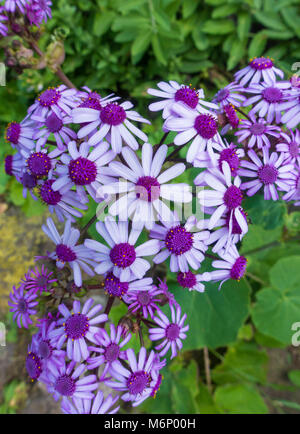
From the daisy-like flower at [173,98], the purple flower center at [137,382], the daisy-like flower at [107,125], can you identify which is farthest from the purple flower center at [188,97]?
the purple flower center at [137,382]

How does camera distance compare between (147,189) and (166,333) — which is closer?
(147,189)

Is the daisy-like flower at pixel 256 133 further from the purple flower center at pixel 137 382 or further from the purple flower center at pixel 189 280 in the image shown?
the purple flower center at pixel 137 382

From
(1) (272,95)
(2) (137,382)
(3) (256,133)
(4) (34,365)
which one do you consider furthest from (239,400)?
(1) (272,95)

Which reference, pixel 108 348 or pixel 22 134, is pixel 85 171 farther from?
pixel 108 348

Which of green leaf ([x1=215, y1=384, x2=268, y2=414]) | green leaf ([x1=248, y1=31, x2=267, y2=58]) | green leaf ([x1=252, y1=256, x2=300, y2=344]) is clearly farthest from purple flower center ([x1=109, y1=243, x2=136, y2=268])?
green leaf ([x1=248, y1=31, x2=267, y2=58])

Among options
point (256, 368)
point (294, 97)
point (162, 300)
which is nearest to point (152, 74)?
point (294, 97)

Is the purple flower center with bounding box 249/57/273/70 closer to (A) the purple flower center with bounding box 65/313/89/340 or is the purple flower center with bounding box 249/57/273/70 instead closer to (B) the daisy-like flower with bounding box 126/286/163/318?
(B) the daisy-like flower with bounding box 126/286/163/318

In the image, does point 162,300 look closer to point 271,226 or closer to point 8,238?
point 271,226
